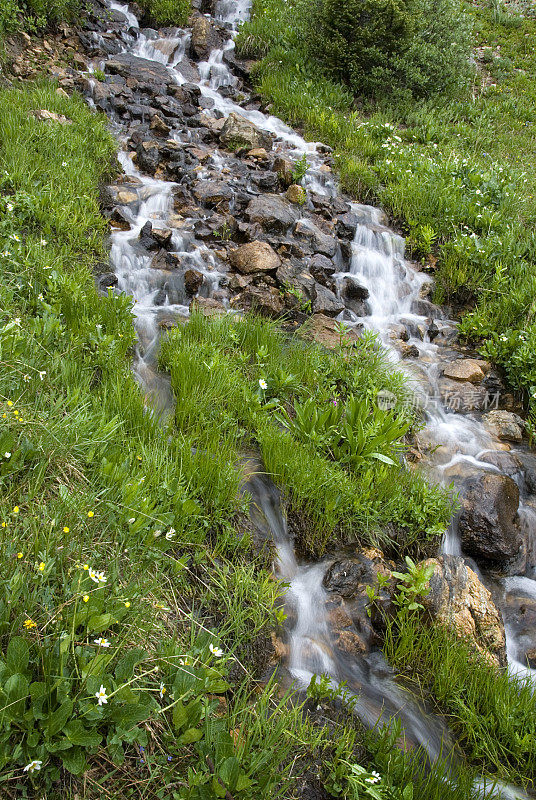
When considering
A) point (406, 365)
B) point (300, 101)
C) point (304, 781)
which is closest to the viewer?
point (304, 781)

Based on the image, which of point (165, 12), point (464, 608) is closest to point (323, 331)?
point (464, 608)

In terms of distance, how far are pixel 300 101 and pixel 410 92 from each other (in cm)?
242

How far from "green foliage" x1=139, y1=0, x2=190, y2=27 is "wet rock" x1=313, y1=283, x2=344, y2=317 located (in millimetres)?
10240

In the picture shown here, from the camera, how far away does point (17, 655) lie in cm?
197

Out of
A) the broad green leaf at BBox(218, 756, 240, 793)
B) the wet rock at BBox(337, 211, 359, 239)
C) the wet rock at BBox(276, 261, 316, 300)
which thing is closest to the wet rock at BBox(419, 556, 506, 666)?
the broad green leaf at BBox(218, 756, 240, 793)

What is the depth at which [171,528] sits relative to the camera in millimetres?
3004

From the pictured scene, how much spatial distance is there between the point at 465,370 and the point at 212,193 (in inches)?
170

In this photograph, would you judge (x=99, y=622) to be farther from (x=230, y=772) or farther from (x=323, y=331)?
(x=323, y=331)

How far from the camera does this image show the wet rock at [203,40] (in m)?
12.4

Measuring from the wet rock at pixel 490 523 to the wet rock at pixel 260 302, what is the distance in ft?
9.14

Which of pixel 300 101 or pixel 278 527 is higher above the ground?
pixel 300 101

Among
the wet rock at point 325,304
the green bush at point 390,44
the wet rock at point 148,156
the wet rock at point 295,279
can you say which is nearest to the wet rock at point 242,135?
the wet rock at point 148,156

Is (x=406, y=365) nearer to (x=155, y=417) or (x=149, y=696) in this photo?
(x=155, y=417)

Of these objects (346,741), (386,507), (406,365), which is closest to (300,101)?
(406,365)
